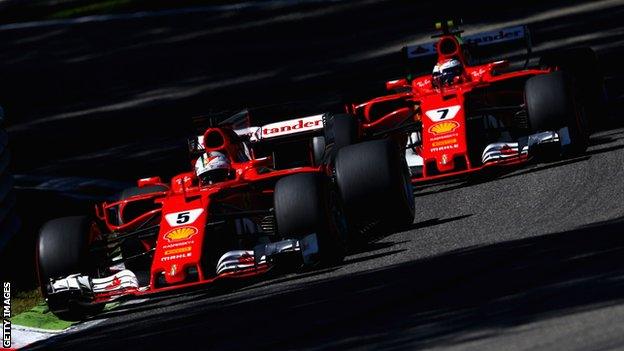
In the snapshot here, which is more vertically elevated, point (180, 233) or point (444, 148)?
point (180, 233)

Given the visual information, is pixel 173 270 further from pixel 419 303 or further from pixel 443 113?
pixel 443 113

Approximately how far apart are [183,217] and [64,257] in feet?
3.16

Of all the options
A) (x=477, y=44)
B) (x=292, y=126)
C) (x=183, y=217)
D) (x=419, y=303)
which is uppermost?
(x=477, y=44)

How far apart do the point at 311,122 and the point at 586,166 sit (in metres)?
2.51

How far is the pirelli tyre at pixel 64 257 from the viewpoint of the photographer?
13422 mm

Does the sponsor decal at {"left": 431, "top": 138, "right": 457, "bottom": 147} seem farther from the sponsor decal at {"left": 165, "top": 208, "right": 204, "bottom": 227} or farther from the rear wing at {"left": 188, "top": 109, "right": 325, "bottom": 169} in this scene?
the sponsor decal at {"left": 165, "top": 208, "right": 204, "bottom": 227}

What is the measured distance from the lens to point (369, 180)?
14.2 meters

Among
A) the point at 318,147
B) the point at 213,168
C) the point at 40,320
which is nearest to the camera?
the point at 40,320

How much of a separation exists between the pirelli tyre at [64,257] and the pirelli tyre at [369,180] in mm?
2133

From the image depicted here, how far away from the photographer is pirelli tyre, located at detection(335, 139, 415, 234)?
557 inches

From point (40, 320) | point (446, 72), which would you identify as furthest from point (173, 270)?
point (446, 72)

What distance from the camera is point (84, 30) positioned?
109 ft

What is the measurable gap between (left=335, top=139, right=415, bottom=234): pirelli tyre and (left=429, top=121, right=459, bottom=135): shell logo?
1904mm

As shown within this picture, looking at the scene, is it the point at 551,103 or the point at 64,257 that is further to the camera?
the point at 551,103
